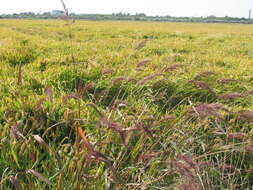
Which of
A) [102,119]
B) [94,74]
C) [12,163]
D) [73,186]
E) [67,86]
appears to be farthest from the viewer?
[94,74]

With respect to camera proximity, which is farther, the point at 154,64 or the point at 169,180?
the point at 154,64

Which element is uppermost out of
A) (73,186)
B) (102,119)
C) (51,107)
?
(102,119)

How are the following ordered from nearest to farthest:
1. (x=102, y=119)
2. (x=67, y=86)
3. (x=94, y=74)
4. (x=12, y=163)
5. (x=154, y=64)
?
(x=102, y=119) < (x=12, y=163) < (x=67, y=86) < (x=94, y=74) < (x=154, y=64)

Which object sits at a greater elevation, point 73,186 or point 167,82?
point 167,82

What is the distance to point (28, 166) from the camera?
1.55m

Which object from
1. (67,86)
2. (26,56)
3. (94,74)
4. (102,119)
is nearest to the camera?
(102,119)

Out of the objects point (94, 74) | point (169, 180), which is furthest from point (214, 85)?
point (169, 180)

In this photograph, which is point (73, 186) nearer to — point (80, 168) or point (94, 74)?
point (80, 168)

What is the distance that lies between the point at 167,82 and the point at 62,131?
1579mm

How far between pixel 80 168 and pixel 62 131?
759 mm

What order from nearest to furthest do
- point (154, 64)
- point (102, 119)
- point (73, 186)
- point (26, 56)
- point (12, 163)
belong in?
1. point (102, 119)
2. point (73, 186)
3. point (12, 163)
4. point (154, 64)
5. point (26, 56)

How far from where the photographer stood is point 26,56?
4.73 meters

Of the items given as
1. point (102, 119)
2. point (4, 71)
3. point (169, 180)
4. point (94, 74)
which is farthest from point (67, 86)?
point (102, 119)

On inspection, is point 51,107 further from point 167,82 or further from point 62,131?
point 167,82
